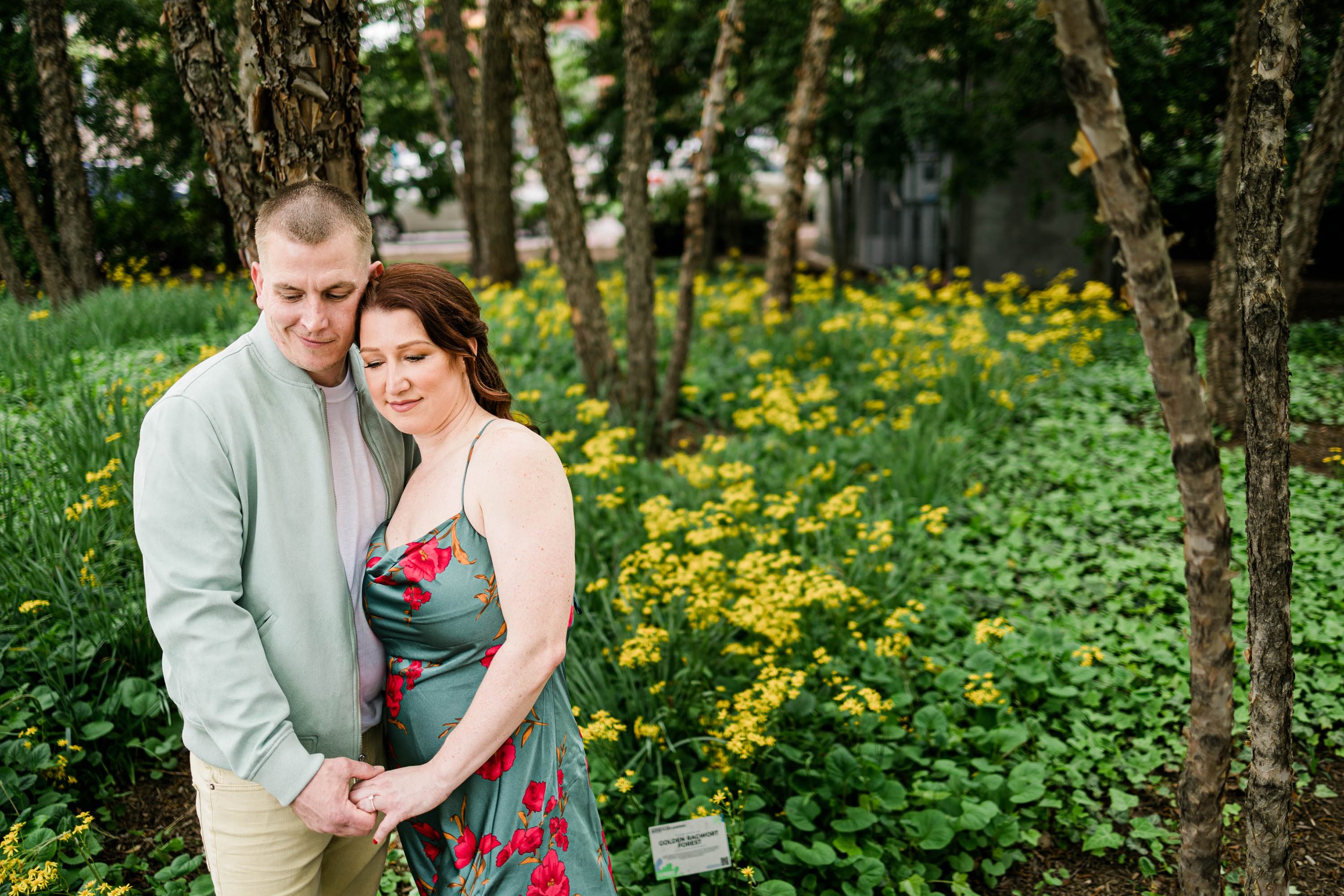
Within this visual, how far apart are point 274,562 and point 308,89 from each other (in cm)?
153

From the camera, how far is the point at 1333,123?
4410mm

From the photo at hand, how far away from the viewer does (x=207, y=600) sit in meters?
1.46

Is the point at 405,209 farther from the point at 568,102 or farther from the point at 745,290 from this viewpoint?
the point at 745,290

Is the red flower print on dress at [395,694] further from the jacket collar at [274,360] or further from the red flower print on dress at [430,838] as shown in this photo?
the jacket collar at [274,360]

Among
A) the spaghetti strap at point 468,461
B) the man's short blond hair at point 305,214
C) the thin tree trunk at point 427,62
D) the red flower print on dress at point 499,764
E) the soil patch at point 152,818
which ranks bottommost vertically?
the soil patch at point 152,818

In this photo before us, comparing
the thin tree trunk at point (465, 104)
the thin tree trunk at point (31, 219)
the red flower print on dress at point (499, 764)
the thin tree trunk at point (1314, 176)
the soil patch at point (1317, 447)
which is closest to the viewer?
the red flower print on dress at point (499, 764)

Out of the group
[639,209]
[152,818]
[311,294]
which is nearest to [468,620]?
[311,294]

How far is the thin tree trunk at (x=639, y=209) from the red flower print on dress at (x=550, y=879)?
13.7 feet

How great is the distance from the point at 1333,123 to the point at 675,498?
4099 mm

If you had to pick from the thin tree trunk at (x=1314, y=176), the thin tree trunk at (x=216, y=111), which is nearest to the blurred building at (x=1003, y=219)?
the thin tree trunk at (x=1314, y=176)

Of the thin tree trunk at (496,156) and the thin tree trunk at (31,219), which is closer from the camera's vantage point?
the thin tree trunk at (31,219)

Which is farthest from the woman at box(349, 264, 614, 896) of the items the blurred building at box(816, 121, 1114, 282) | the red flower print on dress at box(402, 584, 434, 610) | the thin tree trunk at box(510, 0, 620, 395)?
the blurred building at box(816, 121, 1114, 282)

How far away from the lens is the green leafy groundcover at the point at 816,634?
2.66 m

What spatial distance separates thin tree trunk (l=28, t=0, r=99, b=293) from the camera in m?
7.25
